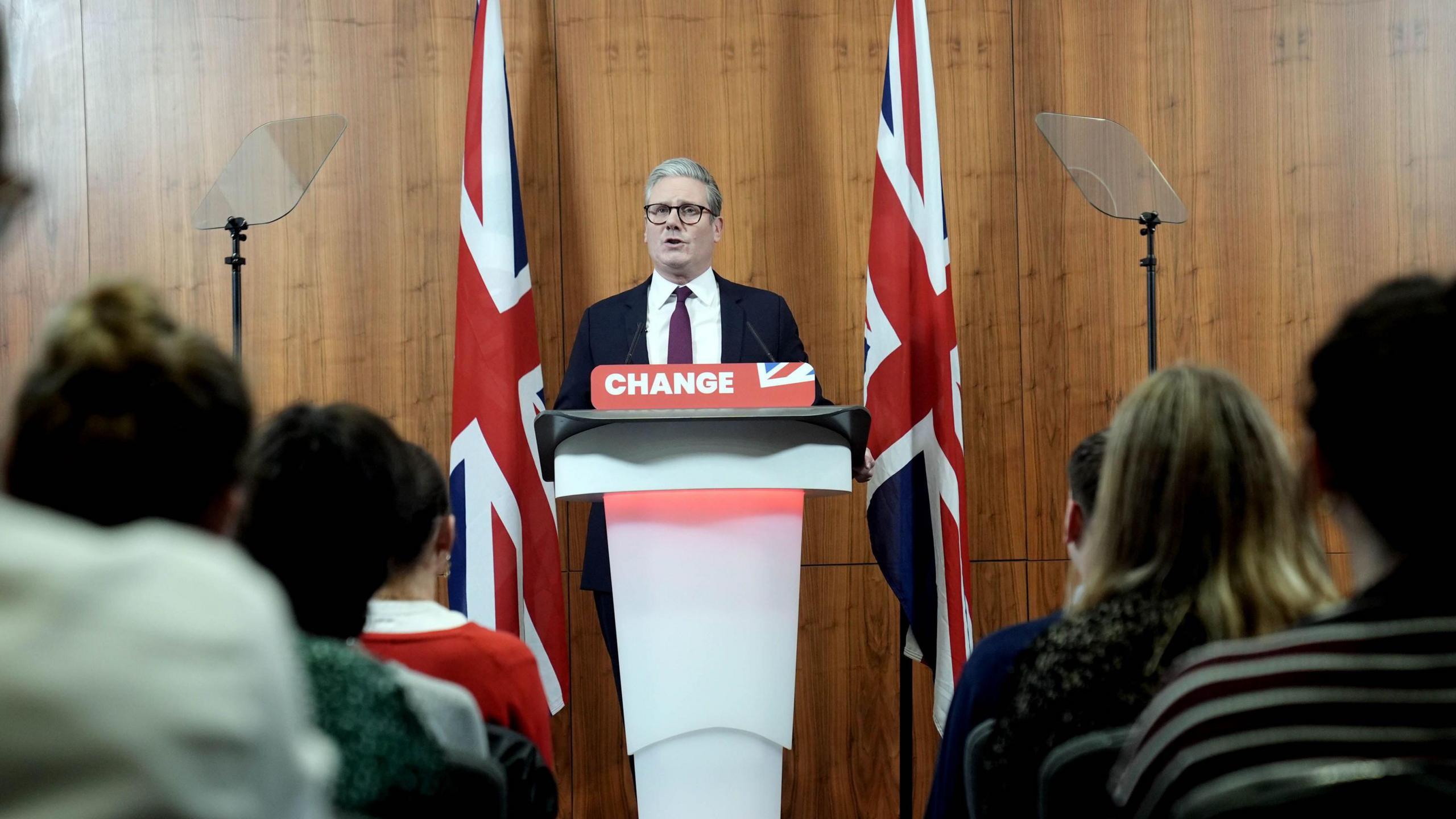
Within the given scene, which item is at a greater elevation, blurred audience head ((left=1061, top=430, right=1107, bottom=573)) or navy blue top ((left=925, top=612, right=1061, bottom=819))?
blurred audience head ((left=1061, top=430, right=1107, bottom=573))

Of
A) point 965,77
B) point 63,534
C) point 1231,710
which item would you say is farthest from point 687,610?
point 965,77

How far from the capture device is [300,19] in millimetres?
4344

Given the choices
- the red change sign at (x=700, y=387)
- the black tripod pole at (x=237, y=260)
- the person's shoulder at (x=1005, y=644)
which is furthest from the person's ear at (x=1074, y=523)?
the black tripod pole at (x=237, y=260)

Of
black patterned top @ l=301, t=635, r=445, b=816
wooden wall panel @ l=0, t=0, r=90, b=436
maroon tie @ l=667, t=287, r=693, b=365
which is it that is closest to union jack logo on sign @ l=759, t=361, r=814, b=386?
maroon tie @ l=667, t=287, r=693, b=365

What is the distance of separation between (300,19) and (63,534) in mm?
4163

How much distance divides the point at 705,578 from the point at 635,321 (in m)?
1.35

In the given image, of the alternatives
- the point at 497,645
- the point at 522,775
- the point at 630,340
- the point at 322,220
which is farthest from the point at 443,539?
the point at 322,220

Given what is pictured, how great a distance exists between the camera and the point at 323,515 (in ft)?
4.38

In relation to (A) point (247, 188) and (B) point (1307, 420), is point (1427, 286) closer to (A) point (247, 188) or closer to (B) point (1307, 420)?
(B) point (1307, 420)

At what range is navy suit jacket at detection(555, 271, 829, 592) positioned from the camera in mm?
3602

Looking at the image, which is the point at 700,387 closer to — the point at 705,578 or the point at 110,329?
the point at 705,578

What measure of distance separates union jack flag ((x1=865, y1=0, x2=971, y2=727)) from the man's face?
522mm

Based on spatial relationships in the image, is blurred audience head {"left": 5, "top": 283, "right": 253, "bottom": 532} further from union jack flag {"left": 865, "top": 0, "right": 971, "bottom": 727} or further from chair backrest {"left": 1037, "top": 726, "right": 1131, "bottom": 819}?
union jack flag {"left": 865, "top": 0, "right": 971, "bottom": 727}

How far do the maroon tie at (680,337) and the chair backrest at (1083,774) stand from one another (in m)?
2.44
